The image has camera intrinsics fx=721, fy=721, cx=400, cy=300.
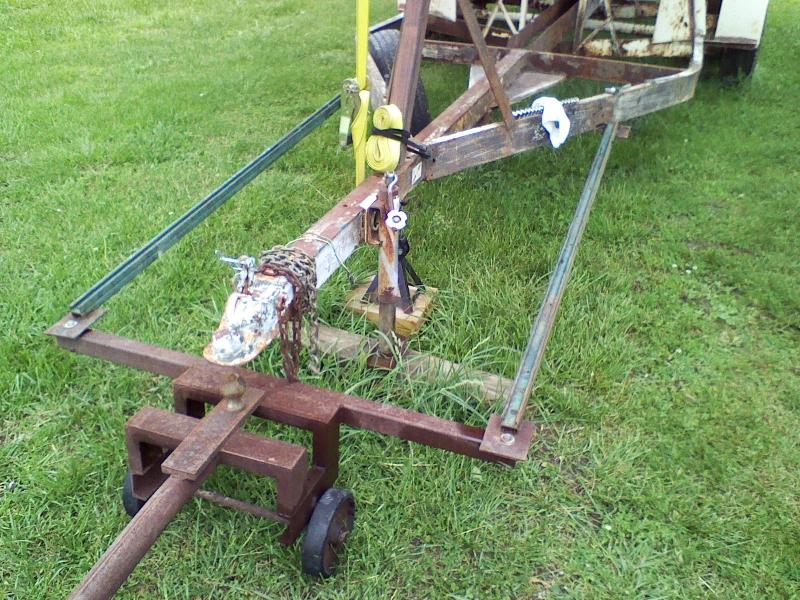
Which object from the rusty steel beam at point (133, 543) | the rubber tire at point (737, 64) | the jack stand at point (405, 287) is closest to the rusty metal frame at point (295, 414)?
the rusty steel beam at point (133, 543)

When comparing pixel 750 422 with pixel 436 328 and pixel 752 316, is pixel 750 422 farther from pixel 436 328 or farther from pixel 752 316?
pixel 436 328

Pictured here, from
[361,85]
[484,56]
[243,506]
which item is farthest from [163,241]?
[484,56]

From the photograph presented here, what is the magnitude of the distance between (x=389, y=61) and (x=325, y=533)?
285 centimetres

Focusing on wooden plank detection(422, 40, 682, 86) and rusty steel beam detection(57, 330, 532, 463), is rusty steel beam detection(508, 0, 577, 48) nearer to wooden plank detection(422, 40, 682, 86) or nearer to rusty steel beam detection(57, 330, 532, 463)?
wooden plank detection(422, 40, 682, 86)

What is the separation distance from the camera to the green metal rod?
2232mm

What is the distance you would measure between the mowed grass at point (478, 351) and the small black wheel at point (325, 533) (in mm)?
100

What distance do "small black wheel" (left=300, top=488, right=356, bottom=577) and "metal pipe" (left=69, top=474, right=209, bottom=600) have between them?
1.26 ft

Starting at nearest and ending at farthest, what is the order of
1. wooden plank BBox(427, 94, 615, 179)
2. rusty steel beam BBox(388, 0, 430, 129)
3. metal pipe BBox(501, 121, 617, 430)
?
metal pipe BBox(501, 121, 617, 430), rusty steel beam BBox(388, 0, 430, 129), wooden plank BBox(427, 94, 615, 179)

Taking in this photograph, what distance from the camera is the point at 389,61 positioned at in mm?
4012

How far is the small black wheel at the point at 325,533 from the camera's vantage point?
1.96 metres

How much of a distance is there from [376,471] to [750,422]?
54.9 inches

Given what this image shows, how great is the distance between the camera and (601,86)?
19.4ft

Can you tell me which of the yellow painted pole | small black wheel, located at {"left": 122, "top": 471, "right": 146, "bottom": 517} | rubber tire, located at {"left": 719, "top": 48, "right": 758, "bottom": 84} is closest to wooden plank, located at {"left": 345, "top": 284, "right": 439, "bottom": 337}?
the yellow painted pole

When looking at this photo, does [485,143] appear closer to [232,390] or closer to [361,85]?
[361,85]
